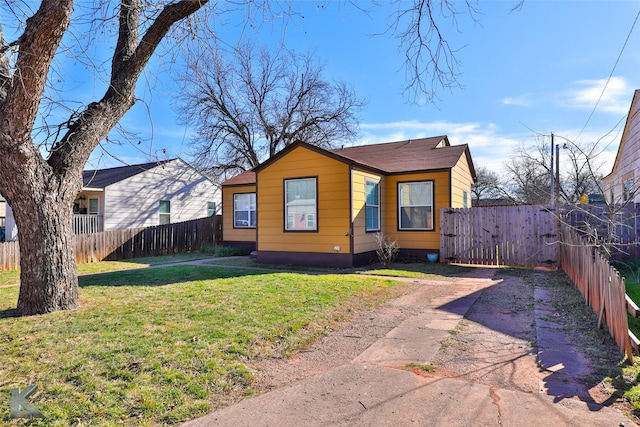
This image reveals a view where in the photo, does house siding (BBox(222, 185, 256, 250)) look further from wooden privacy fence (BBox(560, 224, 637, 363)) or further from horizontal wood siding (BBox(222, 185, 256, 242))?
wooden privacy fence (BBox(560, 224, 637, 363))

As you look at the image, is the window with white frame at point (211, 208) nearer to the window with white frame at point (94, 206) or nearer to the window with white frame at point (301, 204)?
the window with white frame at point (94, 206)

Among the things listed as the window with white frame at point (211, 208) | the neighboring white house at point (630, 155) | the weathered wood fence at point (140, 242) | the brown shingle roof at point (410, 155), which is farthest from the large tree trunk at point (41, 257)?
the window with white frame at point (211, 208)

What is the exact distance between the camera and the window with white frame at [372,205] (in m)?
11.4

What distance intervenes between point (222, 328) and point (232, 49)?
3.95 m

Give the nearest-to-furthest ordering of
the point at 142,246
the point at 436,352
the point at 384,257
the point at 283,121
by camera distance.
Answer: the point at 436,352, the point at 384,257, the point at 142,246, the point at 283,121

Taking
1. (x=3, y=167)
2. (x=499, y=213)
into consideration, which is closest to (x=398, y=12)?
(x=3, y=167)

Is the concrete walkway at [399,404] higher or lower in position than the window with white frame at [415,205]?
lower

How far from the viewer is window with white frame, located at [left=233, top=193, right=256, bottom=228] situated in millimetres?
15578

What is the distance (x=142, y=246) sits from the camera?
15359 millimetres

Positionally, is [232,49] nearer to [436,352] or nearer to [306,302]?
[306,302]

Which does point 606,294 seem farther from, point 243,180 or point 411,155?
point 243,180

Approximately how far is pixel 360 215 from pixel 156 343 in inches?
300

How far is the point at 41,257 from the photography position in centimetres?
512
